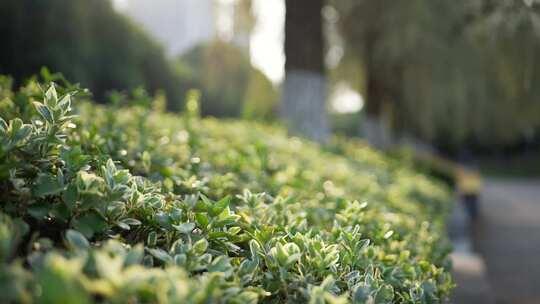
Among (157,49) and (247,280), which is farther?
(157,49)

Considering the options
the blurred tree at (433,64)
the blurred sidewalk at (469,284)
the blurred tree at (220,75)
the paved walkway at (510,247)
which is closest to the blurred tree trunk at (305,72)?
the blurred tree at (433,64)

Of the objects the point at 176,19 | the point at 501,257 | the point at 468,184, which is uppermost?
the point at 176,19

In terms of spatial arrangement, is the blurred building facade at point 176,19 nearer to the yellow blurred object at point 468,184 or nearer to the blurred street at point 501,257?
the yellow blurred object at point 468,184

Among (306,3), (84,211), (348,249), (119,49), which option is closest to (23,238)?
(84,211)

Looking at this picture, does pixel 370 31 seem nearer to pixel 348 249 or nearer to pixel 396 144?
pixel 396 144

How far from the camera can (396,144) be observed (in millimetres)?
15359

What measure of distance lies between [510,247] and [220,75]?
1205 cm

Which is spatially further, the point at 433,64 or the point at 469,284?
the point at 433,64

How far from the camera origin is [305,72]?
695 centimetres

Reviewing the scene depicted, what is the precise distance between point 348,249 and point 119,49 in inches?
488

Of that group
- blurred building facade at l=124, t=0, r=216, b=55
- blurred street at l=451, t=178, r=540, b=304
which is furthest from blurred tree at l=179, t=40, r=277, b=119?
blurred street at l=451, t=178, r=540, b=304

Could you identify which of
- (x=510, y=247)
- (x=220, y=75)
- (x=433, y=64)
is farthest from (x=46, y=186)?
(x=220, y=75)

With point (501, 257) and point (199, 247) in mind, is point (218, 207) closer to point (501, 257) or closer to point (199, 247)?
point (199, 247)

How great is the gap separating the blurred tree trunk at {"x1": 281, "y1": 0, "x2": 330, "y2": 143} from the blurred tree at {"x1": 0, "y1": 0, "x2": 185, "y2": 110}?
4.93m
